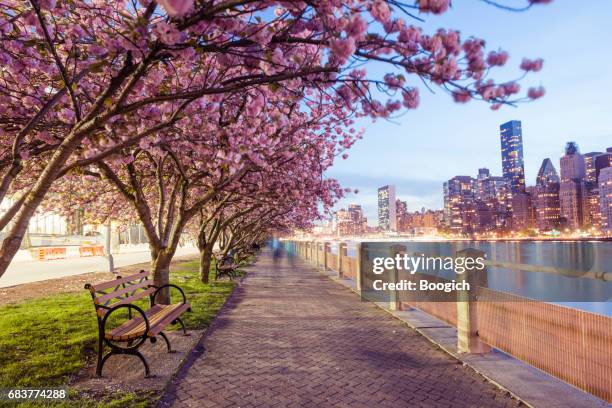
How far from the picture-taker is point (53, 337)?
7.47 metres

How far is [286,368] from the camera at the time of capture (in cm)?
582

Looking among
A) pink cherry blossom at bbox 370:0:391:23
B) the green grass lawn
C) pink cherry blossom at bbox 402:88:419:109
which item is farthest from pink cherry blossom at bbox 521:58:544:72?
the green grass lawn

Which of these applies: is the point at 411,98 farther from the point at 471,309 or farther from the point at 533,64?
the point at 471,309

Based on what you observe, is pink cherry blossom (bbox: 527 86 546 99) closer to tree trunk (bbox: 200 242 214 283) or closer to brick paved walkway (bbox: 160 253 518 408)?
brick paved walkway (bbox: 160 253 518 408)

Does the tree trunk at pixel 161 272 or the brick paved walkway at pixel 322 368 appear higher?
the tree trunk at pixel 161 272

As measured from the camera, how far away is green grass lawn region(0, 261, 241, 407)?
17.5ft

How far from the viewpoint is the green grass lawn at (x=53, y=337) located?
17.5ft

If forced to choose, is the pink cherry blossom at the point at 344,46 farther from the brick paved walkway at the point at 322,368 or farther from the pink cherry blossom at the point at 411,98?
the brick paved walkway at the point at 322,368

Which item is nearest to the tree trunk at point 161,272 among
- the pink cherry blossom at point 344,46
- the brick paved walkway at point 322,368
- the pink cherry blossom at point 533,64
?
the brick paved walkway at point 322,368

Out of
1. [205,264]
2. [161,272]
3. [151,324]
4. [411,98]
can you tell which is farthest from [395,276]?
[205,264]

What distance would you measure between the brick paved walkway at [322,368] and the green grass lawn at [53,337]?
102 cm

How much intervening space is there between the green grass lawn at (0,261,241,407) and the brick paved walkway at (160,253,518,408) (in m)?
1.02

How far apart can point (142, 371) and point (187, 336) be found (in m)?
1.99

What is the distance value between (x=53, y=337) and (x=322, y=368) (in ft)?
17.8
